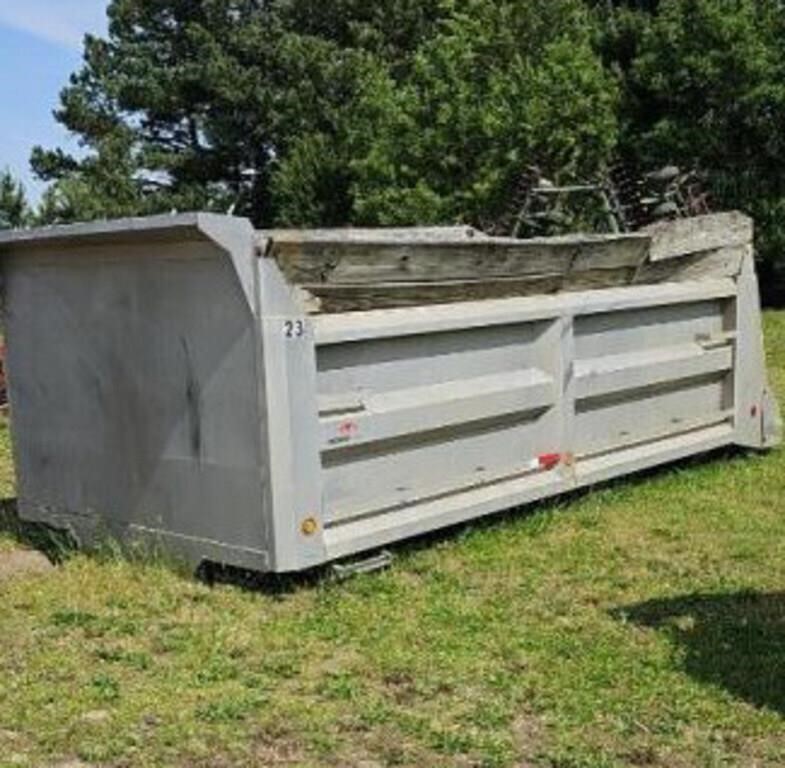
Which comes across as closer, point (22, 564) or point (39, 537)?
point (22, 564)

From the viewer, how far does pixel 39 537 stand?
20.3ft

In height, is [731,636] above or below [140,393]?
below

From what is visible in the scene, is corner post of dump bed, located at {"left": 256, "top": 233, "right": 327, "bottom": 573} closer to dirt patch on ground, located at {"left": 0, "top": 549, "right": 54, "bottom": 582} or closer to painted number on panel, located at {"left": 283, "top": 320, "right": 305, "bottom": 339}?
painted number on panel, located at {"left": 283, "top": 320, "right": 305, "bottom": 339}

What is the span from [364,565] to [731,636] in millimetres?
1551


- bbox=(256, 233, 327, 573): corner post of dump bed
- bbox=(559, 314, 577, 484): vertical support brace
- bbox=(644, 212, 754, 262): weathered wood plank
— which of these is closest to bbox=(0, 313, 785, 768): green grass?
bbox=(256, 233, 327, 573): corner post of dump bed

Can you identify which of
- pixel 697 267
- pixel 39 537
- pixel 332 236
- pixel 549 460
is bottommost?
pixel 39 537

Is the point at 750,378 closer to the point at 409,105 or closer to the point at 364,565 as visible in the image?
the point at 364,565

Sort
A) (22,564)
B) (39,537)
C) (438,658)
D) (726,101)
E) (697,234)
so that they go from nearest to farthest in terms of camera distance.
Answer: (438,658) < (22,564) < (39,537) < (697,234) < (726,101)

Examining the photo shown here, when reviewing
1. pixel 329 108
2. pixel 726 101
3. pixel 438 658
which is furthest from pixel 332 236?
pixel 329 108

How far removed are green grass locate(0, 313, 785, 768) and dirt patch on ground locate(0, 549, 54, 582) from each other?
0.15 m

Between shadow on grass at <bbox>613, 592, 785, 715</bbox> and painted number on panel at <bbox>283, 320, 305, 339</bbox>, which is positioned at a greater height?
painted number on panel at <bbox>283, 320, 305, 339</bbox>

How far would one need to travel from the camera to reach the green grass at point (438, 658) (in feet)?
11.7

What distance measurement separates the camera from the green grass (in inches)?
141

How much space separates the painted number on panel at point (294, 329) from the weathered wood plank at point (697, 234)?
104 inches
